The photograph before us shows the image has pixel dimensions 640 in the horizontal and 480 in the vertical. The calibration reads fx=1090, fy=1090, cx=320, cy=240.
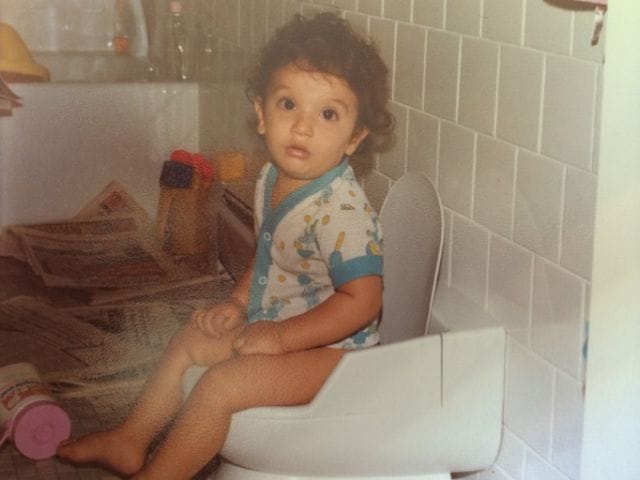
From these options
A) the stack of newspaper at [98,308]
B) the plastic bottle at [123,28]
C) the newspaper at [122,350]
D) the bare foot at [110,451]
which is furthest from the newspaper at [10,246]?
the plastic bottle at [123,28]

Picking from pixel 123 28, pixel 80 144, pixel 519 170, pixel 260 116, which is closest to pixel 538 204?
pixel 519 170

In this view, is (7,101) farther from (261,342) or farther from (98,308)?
(261,342)

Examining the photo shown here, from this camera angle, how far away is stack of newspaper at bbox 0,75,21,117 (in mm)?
1206

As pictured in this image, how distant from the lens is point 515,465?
780 mm

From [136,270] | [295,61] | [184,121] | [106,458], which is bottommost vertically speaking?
[106,458]

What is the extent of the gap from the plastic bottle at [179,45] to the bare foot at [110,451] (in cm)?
52

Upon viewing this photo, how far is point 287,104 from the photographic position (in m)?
0.82

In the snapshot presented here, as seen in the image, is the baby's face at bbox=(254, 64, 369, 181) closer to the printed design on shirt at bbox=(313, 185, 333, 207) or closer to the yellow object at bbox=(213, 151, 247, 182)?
the printed design on shirt at bbox=(313, 185, 333, 207)

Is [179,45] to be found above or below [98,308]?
above

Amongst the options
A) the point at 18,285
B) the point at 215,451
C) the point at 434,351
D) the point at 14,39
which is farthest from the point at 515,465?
the point at 14,39

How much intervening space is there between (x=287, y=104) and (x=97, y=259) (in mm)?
331

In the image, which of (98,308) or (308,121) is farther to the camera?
(98,308)

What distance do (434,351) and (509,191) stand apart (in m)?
0.12

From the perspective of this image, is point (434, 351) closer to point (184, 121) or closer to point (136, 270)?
point (136, 270)
